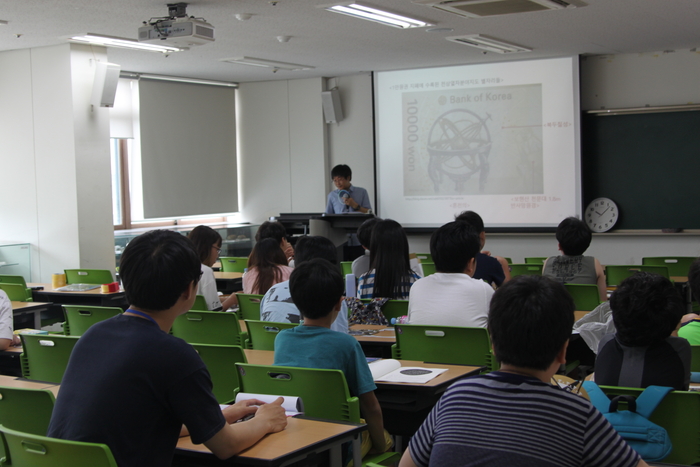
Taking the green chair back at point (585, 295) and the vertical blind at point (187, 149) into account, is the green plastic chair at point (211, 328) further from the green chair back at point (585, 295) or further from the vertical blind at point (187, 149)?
the vertical blind at point (187, 149)

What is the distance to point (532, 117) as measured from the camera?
890cm

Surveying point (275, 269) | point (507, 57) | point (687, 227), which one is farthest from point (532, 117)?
point (275, 269)

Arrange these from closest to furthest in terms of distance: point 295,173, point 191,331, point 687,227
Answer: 1. point 191,331
2. point 687,227
3. point 295,173

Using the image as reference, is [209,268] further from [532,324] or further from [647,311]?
[532,324]

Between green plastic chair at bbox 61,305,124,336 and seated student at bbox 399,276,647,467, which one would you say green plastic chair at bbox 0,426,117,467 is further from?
green plastic chair at bbox 61,305,124,336

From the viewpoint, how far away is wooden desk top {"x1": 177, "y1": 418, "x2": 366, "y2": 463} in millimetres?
1876

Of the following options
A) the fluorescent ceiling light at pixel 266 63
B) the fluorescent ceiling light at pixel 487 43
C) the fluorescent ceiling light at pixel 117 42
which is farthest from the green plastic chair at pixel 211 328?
the fluorescent ceiling light at pixel 266 63

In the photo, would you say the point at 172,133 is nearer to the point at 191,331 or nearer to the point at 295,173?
the point at 295,173

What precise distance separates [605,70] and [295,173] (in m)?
4.45

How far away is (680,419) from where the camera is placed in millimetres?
2176

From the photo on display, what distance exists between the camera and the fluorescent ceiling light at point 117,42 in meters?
6.93

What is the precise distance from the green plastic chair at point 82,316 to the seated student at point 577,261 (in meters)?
2.97

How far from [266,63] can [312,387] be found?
680 centimetres

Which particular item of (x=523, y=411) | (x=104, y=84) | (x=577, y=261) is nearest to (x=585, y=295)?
(x=577, y=261)
